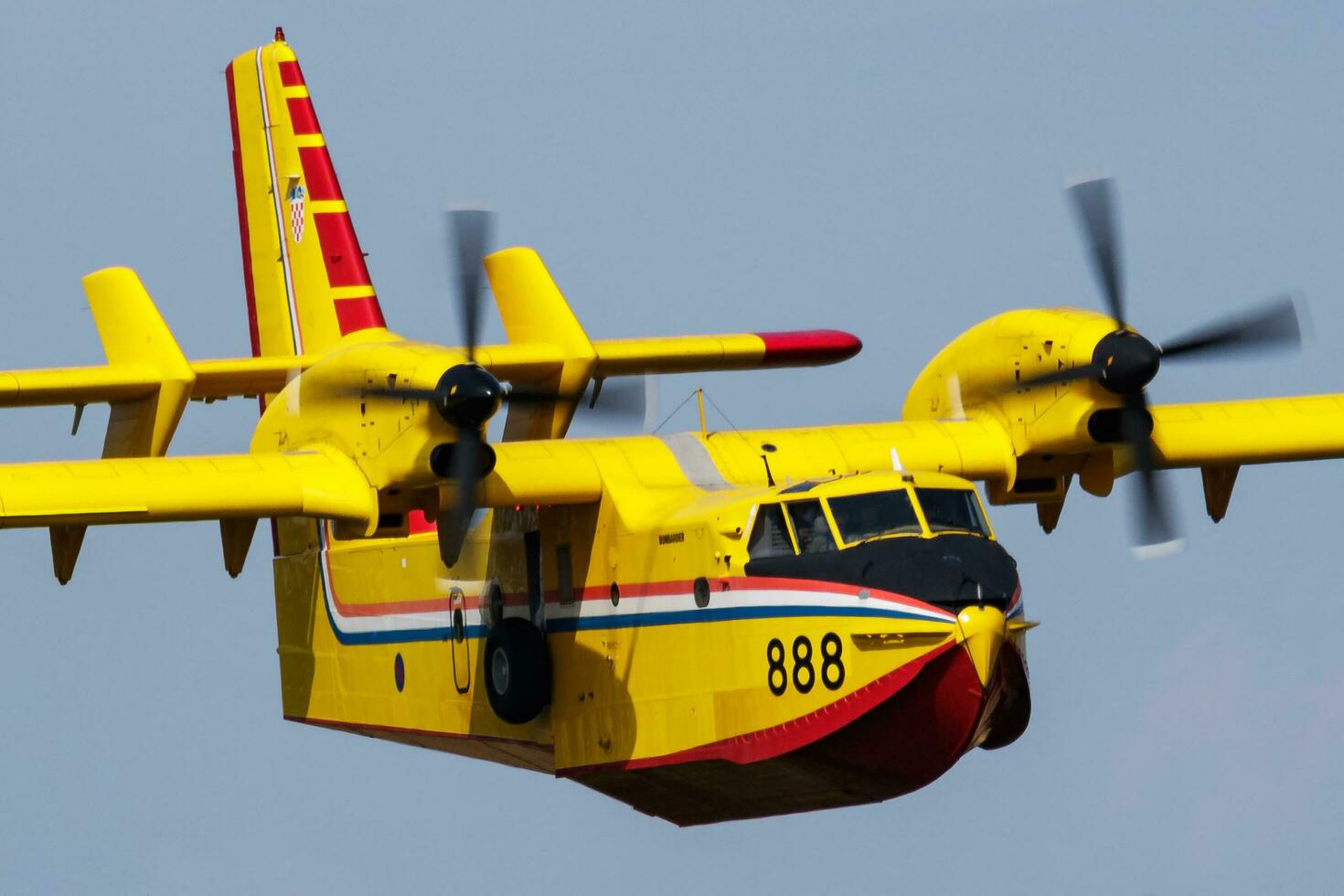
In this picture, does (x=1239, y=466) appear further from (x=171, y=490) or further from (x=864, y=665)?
(x=171, y=490)

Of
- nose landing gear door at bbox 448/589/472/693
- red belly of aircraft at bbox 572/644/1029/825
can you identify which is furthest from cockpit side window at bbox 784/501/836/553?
nose landing gear door at bbox 448/589/472/693

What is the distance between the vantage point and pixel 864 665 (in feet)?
70.6

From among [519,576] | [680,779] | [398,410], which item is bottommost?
[680,779]

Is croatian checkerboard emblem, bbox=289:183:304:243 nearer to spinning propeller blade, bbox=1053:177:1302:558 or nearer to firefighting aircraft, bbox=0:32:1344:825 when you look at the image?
firefighting aircraft, bbox=0:32:1344:825

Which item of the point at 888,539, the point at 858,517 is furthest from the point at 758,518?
the point at 888,539

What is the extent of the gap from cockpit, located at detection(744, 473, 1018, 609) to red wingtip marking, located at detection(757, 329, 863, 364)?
5944mm

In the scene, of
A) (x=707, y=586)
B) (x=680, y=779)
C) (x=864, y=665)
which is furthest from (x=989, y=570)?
(x=680, y=779)

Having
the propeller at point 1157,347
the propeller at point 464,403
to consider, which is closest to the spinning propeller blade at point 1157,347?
the propeller at point 1157,347

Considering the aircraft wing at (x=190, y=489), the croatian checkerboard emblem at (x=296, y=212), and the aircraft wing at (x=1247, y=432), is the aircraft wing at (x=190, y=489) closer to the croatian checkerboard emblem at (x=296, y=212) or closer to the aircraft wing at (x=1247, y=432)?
the croatian checkerboard emblem at (x=296, y=212)

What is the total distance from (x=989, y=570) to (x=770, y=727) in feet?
7.78

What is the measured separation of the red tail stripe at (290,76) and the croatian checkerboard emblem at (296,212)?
119cm

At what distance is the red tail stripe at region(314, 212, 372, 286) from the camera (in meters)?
29.7

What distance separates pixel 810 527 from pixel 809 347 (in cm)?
668

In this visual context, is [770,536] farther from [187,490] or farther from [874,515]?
[187,490]
